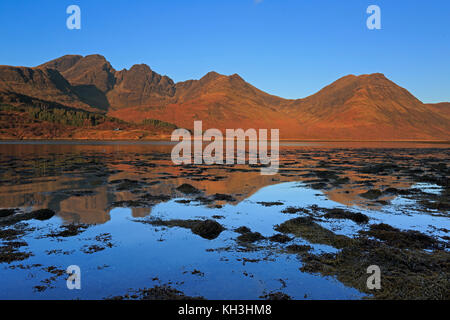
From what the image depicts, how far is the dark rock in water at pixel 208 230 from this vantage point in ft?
30.9

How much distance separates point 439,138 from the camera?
A: 181 meters

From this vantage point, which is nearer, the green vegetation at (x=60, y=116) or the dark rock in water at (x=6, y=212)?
the dark rock in water at (x=6, y=212)

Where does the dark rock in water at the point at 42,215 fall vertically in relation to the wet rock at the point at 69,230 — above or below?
above

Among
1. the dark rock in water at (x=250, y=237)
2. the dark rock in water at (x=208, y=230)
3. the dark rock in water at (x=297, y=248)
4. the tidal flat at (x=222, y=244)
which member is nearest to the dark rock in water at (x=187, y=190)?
the tidal flat at (x=222, y=244)

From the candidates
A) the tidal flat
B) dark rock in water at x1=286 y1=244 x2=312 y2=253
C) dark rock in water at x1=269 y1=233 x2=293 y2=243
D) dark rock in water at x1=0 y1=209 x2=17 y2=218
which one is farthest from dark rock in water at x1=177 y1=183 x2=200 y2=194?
dark rock in water at x1=286 y1=244 x2=312 y2=253

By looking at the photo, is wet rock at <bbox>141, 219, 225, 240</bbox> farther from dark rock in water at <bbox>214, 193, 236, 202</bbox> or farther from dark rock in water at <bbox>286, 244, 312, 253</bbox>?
dark rock in water at <bbox>214, 193, 236, 202</bbox>

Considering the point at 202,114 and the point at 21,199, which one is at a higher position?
the point at 202,114

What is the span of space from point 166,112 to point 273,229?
633ft

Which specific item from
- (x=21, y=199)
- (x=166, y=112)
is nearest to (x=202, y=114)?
(x=166, y=112)

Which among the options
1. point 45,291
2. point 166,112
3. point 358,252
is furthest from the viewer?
point 166,112

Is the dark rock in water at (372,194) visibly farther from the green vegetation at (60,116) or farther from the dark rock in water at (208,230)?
the green vegetation at (60,116)

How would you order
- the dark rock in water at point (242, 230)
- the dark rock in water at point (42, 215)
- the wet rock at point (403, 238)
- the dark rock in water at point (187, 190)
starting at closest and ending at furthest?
1. the wet rock at point (403, 238)
2. the dark rock in water at point (242, 230)
3. the dark rock in water at point (42, 215)
4. the dark rock in water at point (187, 190)
